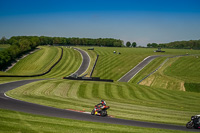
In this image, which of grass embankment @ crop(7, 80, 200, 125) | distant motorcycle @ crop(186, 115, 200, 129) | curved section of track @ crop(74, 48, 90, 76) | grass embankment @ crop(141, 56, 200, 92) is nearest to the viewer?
distant motorcycle @ crop(186, 115, 200, 129)

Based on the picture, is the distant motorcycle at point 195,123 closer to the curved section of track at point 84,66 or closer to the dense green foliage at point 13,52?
the curved section of track at point 84,66

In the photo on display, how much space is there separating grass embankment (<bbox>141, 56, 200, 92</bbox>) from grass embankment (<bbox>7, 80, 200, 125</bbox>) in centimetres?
1440

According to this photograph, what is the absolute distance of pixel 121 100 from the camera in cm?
3575

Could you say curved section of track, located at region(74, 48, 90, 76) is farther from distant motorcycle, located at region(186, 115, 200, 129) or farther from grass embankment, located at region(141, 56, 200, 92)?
distant motorcycle, located at region(186, 115, 200, 129)

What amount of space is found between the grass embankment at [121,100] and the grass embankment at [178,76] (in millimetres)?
14403

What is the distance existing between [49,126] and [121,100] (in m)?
21.1

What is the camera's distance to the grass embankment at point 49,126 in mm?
15436

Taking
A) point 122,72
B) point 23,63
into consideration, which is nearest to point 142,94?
point 122,72

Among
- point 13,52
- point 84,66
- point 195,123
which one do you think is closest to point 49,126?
point 195,123

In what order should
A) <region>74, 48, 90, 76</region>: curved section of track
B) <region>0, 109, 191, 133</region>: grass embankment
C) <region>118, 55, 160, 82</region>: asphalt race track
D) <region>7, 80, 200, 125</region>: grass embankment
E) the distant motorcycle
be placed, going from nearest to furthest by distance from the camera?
<region>0, 109, 191, 133</region>: grass embankment → the distant motorcycle → <region>7, 80, 200, 125</region>: grass embankment → <region>118, 55, 160, 82</region>: asphalt race track → <region>74, 48, 90, 76</region>: curved section of track

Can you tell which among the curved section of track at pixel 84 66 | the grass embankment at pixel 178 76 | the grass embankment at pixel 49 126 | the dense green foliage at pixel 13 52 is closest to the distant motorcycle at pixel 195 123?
the grass embankment at pixel 49 126

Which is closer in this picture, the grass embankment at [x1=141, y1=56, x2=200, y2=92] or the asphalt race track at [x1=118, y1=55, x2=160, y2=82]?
the grass embankment at [x1=141, y1=56, x2=200, y2=92]

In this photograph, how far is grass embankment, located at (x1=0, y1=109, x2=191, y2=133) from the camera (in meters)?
15.4

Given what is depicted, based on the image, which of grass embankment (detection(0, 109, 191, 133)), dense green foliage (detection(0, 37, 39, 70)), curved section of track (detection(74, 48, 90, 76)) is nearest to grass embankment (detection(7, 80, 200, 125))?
grass embankment (detection(0, 109, 191, 133))
